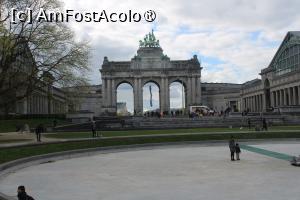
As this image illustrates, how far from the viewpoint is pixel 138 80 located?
134 meters

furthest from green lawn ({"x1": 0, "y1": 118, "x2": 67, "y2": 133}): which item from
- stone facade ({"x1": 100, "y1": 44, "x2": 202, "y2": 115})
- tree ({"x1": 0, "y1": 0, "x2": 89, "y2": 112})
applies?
stone facade ({"x1": 100, "y1": 44, "x2": 202, "y2": 115})

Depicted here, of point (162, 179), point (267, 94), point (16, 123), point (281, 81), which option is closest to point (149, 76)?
point (267, 94)

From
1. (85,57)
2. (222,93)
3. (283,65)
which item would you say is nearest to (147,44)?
(222,93)

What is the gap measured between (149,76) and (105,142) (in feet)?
312

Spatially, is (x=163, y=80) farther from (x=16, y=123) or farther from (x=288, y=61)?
(x=16, y=123)

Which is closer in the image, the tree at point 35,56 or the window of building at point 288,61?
the tree at point 35,56

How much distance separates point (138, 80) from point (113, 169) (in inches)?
4269

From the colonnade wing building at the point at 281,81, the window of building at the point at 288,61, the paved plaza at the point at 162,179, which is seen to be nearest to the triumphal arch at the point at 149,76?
the colonnade wing building at the point at 281,81

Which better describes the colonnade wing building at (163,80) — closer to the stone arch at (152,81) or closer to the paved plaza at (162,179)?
the stone arch at (152,81)

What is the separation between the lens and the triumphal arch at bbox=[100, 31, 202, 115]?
13475 centimetres

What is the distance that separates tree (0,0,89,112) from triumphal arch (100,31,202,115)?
8628 centimetres

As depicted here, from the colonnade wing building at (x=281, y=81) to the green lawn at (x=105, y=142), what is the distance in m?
48.4

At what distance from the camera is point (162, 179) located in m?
21.9

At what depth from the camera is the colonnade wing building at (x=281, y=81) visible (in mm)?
101938
